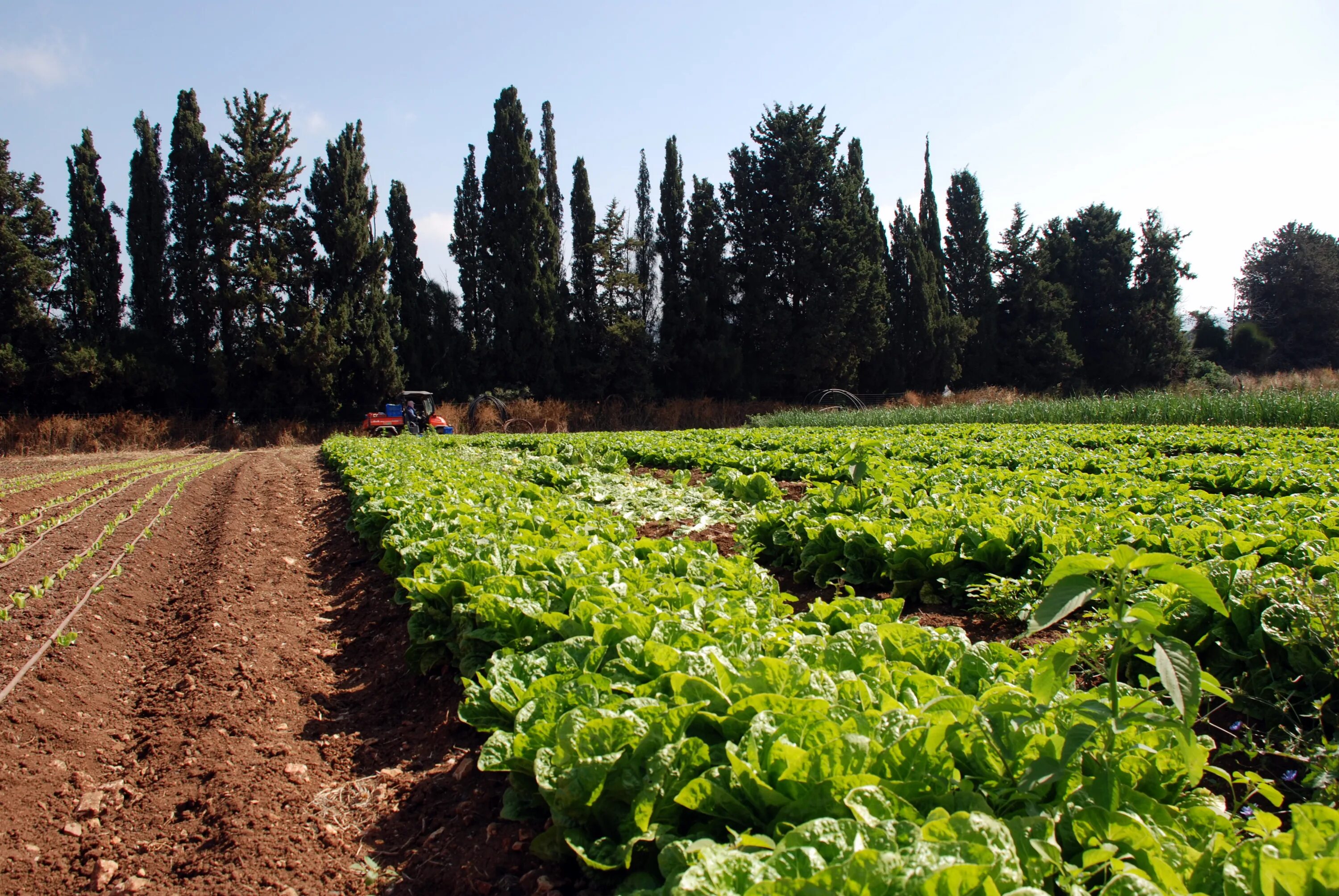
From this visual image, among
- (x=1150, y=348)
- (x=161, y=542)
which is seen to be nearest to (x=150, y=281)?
(x=161, y=542)

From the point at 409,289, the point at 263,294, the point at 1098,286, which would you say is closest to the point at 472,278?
the point at 409,289

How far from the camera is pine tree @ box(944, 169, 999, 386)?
41.5 metres

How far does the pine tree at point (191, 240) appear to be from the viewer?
27.0m

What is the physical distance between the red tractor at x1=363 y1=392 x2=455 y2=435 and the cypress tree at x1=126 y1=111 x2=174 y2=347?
9.86m

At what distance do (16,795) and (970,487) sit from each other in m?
6.74

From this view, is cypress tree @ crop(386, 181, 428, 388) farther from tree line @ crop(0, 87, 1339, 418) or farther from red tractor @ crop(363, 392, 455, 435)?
red tractor @ crop(363, 392, 455, 435)

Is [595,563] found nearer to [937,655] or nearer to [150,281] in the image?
[937,655]

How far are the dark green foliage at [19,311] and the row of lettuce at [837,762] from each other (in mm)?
28945

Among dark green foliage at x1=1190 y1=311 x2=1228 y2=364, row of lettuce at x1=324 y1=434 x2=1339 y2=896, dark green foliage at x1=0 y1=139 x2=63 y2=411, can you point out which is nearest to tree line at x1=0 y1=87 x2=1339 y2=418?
dark green foliage at x1=0 y1=139 x2=63 y2=411

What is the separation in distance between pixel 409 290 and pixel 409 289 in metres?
0.02

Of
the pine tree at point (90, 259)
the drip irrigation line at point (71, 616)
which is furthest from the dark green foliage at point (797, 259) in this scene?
the drip irrigation line at point (71, 616)

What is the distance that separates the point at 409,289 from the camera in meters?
32.2

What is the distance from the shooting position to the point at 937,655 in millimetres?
2498

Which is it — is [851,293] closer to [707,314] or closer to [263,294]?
[707,314]
